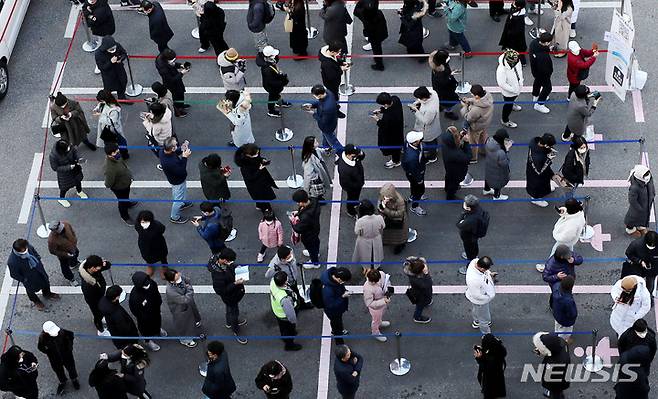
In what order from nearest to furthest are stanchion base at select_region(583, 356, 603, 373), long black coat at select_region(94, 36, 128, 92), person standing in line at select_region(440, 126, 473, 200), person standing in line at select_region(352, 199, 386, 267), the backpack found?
the backpack, stanchion base at select_region(583, 356, 603, 373), person standing in line at select_region(352, 199, 386, 267), person standing in line at select_region(440, 126, 473, 200), long black coat at select_region(94, 36, 128, 92)

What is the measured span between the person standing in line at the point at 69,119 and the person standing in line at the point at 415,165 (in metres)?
6.30

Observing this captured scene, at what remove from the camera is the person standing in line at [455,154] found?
69.4ft

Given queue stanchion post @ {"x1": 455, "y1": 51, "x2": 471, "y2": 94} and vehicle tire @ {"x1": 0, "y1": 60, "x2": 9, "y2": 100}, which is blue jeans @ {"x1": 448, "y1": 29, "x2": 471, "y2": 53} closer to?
queue stanchion post @ {"x1": 455, "y1": 51, "x2": 471, "y2": 94}

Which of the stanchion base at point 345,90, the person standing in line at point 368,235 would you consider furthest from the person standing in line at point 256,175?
the stanchion base at point 345,90

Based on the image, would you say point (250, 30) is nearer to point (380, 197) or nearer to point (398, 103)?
point (398, 103)

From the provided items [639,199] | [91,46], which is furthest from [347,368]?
[91,46]

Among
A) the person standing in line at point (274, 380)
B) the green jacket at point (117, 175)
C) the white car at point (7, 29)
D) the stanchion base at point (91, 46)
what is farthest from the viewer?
the stanchion base at point (91, 46)

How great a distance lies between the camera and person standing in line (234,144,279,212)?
822 inches

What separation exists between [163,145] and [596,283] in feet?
26.7

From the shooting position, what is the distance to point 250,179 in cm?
2130

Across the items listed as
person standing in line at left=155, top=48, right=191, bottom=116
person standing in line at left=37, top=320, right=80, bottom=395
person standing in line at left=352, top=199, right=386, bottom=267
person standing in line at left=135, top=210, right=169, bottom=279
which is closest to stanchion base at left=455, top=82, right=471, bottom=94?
person standing in line at left=352, top=199, right=386, bottom=267

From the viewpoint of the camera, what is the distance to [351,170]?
20.9 metres

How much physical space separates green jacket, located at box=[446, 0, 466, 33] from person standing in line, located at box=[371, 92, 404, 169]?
2826 mm

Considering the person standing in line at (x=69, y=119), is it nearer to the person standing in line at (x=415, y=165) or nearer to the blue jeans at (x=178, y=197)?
the blue jeans at (x=178, y=197)
